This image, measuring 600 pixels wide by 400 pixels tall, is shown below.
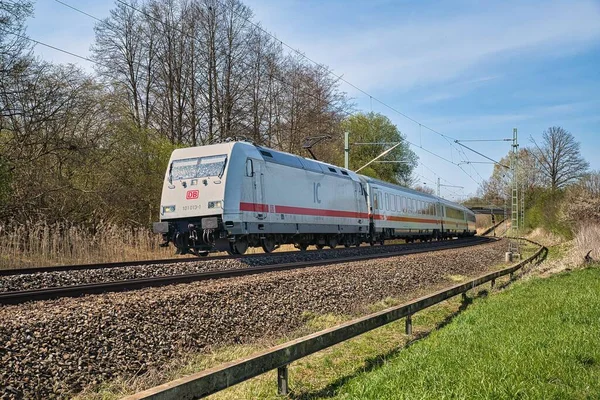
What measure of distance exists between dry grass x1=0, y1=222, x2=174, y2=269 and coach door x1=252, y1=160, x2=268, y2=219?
4152mm

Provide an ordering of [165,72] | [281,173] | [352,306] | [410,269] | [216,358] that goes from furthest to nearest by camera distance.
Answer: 1. [165,72]
2. [281,173]
3. [410,269]
4. [352,306]
5. [216,358]

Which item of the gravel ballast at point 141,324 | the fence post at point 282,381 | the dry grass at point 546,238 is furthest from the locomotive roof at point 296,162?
the dry grass at point 546,238

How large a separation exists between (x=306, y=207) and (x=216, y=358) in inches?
517

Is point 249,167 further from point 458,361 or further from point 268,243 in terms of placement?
point 458,361

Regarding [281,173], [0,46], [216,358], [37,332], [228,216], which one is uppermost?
[0,46]

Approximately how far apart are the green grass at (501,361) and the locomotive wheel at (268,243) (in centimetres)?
940

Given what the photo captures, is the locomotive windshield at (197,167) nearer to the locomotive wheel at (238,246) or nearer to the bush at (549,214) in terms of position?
the locomotive wheel at (238,246)

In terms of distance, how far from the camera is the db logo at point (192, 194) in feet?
49.7

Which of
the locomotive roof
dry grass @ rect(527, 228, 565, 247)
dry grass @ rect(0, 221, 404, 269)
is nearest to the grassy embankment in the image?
dry grass @ rect(0, 221, 404, 269)

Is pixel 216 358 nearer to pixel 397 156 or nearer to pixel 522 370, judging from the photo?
pixel 522 370

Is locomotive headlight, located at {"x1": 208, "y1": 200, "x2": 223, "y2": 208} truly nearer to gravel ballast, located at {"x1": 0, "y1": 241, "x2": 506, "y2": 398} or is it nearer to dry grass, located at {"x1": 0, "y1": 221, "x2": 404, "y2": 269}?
dry grass, located at {"x1": 0, "y1": 221, "x2": 404, "y2": 269}

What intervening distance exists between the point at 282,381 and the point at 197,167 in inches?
440

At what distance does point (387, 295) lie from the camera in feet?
36.4

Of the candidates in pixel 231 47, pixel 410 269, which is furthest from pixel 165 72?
pixel 410 269
